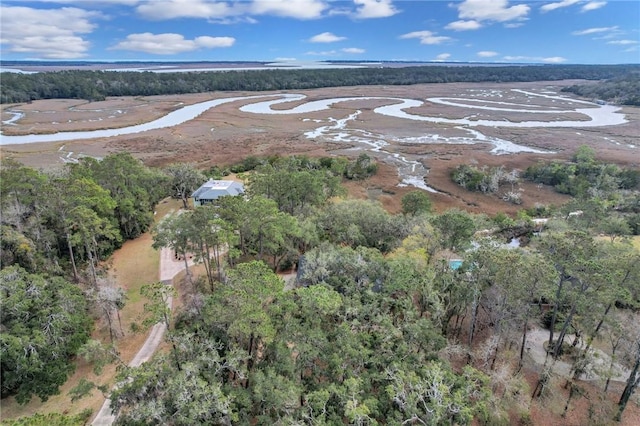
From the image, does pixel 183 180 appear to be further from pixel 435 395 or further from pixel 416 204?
pixel 435 395

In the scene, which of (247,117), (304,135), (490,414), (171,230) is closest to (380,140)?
(304,135)

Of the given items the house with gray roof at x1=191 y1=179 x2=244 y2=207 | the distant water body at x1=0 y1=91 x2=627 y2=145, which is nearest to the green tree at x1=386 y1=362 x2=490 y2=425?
the house with gray roof at x1=191 y1=179 x2=244 y2=207

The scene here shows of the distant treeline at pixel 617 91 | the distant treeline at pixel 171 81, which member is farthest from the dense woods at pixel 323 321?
the distant treeline at pixel 617 91

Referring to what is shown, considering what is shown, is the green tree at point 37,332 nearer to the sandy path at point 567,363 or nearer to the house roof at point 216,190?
the house roof at point 216,190

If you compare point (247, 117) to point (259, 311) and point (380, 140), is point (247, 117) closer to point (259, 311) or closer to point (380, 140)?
point (380, 140)

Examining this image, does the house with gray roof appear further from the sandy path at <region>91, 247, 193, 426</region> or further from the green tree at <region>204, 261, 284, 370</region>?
the green tree at <region>204, 261, 284, 370</region>

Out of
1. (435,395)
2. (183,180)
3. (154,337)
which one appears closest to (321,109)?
(183,180)
